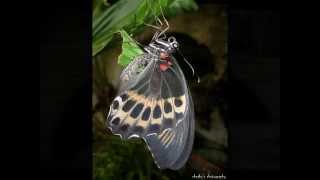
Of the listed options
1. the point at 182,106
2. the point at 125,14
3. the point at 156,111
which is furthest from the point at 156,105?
the point at 125,14

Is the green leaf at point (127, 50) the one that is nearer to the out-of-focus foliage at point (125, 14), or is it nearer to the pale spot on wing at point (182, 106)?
the out-of-focus foliage at point (125, 14)

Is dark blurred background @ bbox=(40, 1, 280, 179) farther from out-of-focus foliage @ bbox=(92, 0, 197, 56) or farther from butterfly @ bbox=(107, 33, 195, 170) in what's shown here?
butterfly @ bbox=(107, 33, 195, 170)
